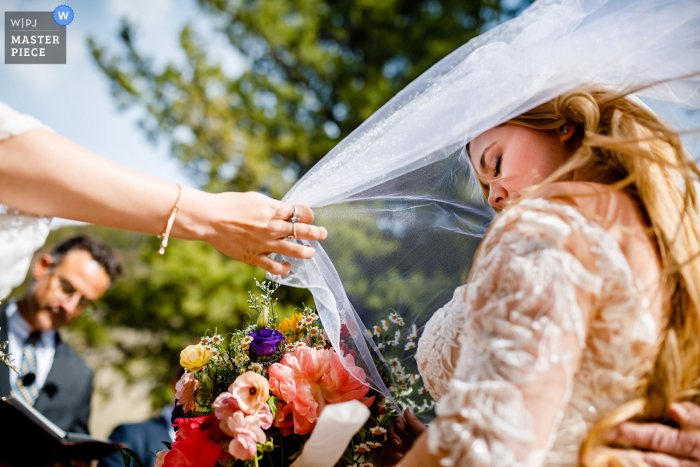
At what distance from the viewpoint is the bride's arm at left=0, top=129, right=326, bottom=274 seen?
49.8 inches

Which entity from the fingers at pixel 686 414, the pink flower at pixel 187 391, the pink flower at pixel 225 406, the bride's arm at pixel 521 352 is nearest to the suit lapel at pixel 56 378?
the pink flower at pixel 187 391

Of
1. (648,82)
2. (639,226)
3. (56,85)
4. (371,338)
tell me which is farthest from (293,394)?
(56,85)

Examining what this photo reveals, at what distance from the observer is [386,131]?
157 cm

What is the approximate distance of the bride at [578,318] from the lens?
2.94ft

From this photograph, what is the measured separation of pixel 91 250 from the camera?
4340 mm

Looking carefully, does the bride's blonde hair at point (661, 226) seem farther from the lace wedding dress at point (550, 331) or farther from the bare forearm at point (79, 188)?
the bare forearm at point (79, 188)

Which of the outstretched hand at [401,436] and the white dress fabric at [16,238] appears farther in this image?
the outstretched hand at [401,436]

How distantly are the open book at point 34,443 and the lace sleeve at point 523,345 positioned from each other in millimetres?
2266

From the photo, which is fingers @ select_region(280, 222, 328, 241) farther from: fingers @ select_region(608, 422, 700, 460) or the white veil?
fingers @ select_region(608, 422, 700, 460)

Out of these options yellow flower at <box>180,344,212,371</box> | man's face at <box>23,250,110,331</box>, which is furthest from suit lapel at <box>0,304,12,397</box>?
yellow flower at <box>180,344,212,371</box>

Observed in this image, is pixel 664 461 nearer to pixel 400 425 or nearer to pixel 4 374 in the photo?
pixel 400 425

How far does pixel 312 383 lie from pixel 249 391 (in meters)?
0.20

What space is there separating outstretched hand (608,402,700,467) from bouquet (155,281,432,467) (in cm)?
65

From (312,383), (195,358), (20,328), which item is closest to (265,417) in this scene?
(312,383)
